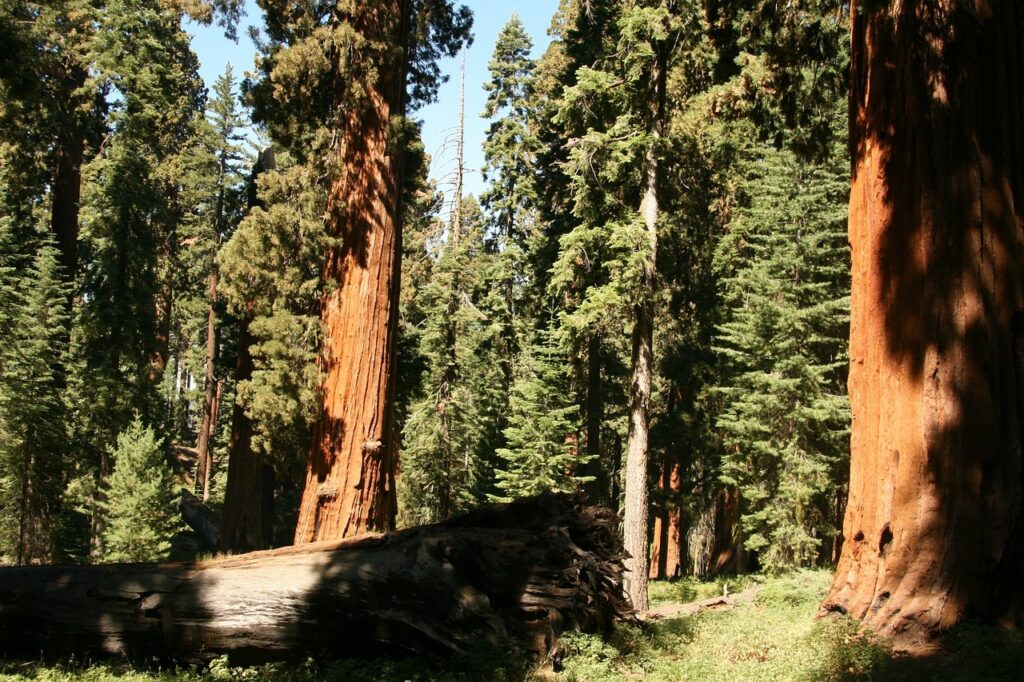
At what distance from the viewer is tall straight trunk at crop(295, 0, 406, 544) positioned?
9570 millimetres

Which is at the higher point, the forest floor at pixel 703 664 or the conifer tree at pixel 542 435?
the conifer tree at pixel 542 435

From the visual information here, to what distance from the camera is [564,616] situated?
7.32 metres

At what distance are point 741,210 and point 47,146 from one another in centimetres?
2060

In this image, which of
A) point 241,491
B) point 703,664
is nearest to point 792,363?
point 241,491

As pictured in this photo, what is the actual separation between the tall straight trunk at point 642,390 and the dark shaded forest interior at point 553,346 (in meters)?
0.07

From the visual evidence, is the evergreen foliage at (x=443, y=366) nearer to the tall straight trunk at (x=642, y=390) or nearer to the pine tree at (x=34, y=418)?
the tall straight trunk at (x=642, y=390)

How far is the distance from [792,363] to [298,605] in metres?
16.2

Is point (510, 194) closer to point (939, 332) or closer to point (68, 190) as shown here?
point (68, 190)

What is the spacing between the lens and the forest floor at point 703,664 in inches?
222

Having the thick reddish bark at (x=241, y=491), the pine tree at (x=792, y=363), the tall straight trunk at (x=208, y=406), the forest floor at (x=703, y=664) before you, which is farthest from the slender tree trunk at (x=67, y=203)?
the forest floor at (x=703, y=664)

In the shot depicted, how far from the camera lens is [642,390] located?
16266mm

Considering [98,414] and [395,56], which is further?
[98,414]

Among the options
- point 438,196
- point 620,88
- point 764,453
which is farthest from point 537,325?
point 620,88

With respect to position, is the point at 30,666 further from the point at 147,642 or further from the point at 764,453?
the point at 764,453
